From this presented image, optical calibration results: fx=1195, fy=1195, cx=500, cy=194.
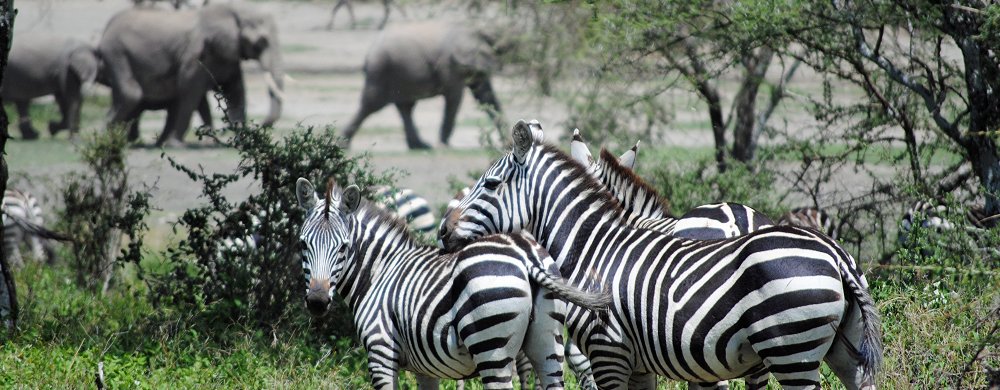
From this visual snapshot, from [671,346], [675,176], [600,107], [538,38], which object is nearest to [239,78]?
[538,38]

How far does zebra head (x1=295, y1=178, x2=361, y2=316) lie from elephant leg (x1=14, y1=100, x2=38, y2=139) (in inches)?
653

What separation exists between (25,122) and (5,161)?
14.0 metres

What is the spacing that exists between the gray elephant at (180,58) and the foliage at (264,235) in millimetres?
12226

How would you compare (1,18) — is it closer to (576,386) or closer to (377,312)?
(377,312)

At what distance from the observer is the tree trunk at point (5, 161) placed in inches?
310

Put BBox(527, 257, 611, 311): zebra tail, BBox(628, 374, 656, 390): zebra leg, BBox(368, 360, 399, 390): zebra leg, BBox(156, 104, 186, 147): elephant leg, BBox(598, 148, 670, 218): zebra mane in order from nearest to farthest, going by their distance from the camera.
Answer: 1. BBox(527, 257, 611, 311): zebra tail
2. BBox(368, 360, 399, 390): zebra leg
3. BBox(628, 374, 656, 390): zebra leg
4. BBox(598, 148, 670, 218): zebra mane
5. BBox(156, 104, 186, 147): elephant leg

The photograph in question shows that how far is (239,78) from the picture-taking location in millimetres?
21219

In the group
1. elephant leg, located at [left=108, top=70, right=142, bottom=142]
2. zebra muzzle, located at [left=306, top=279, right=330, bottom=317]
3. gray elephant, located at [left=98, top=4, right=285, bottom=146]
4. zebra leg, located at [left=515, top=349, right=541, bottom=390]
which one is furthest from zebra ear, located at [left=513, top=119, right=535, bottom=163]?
elephant leg, located at [left=108, top=70, right=142, bottom=142]

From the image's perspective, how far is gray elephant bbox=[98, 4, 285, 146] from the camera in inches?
811

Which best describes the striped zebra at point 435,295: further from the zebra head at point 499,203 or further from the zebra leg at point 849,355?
the zebra leg at point 849,355

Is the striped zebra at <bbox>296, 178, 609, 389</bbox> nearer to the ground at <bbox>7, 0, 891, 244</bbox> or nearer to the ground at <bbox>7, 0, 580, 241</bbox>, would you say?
the ground at <bbox>7, 0, 891, 244</bbox>

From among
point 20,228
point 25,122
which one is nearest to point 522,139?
point 20,228

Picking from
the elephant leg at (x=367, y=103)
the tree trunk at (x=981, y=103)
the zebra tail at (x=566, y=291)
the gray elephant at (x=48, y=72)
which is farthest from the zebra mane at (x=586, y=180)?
the gray elephant at (x=48, y=72)

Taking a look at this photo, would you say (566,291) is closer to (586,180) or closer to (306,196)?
(586,180)
